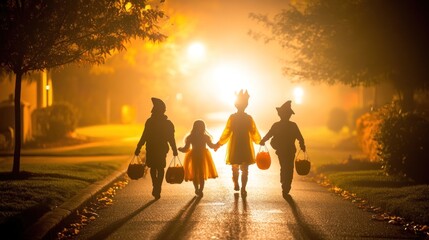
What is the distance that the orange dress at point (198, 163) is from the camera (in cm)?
1327

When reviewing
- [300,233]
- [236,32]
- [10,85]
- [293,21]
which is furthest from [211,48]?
[300,233]

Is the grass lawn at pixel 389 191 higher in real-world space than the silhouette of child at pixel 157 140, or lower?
lower

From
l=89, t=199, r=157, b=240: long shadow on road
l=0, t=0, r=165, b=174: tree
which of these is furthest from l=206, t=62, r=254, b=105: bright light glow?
l=89, t=199, r=157, b=240: long shadow on road

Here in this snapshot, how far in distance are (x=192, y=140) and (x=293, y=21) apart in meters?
9.84

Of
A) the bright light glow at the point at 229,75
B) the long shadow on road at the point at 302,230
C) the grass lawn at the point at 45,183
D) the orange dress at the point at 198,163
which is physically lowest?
the long shadow on road at the point at 302,230

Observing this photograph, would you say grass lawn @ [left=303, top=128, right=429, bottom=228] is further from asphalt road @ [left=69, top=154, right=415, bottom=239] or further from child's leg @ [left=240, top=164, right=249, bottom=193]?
child's leg @ [left=240, top=164, right=249, bottom=193]

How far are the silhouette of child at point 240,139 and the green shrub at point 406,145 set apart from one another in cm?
344

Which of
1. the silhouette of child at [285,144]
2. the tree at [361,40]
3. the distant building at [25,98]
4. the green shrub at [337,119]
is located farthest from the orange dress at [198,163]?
the green shrub at [337,119]

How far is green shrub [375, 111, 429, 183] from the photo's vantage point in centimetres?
1493

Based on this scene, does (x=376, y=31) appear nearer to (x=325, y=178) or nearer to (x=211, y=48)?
(x=325, y=178)

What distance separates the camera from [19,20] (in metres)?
14.0

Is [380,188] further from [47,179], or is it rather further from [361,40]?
[361,40]

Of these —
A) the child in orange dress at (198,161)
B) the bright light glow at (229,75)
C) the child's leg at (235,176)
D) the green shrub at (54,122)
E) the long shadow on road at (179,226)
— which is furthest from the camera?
the bright light glow at (229,75)

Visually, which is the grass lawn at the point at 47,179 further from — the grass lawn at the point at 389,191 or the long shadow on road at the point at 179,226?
the grass lawn at the point at 389,191
